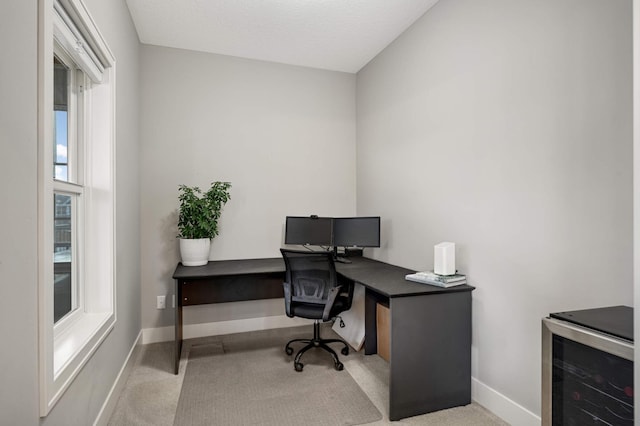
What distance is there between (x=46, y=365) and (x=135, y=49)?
9.15 ft

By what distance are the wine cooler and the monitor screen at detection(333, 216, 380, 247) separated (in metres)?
1.90

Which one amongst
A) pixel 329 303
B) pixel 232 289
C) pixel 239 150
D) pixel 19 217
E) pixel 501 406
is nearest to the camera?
pixel 19 217

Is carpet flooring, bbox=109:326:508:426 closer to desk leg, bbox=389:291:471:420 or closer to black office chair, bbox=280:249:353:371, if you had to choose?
desk leg, bbox=389:291:471:420

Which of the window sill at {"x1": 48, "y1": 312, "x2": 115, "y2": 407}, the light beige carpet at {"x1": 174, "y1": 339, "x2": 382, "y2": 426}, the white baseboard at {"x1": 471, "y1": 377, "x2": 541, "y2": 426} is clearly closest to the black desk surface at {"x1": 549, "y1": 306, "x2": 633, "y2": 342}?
the white baseboard at {"x1": 471, "y1": 377, "x2": 541, "y2": 426}

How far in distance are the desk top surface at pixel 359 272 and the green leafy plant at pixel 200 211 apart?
33 centimetres

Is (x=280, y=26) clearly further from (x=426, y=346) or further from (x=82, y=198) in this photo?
(x=426, y=346)

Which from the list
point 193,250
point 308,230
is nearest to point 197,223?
point 193,250

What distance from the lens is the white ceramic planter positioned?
10.3 feet

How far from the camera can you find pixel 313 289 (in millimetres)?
2867

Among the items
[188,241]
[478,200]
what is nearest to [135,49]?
[188,241]

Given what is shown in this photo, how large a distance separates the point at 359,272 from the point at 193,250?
151 cm

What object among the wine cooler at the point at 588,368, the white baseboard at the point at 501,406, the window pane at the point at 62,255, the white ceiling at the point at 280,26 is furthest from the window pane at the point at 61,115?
the white baseboard at the point at 501,406

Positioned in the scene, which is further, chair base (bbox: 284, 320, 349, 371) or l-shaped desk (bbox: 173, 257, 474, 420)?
chair base (bbox: 284, 320, 349, 371)

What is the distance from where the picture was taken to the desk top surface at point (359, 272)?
223 cm
